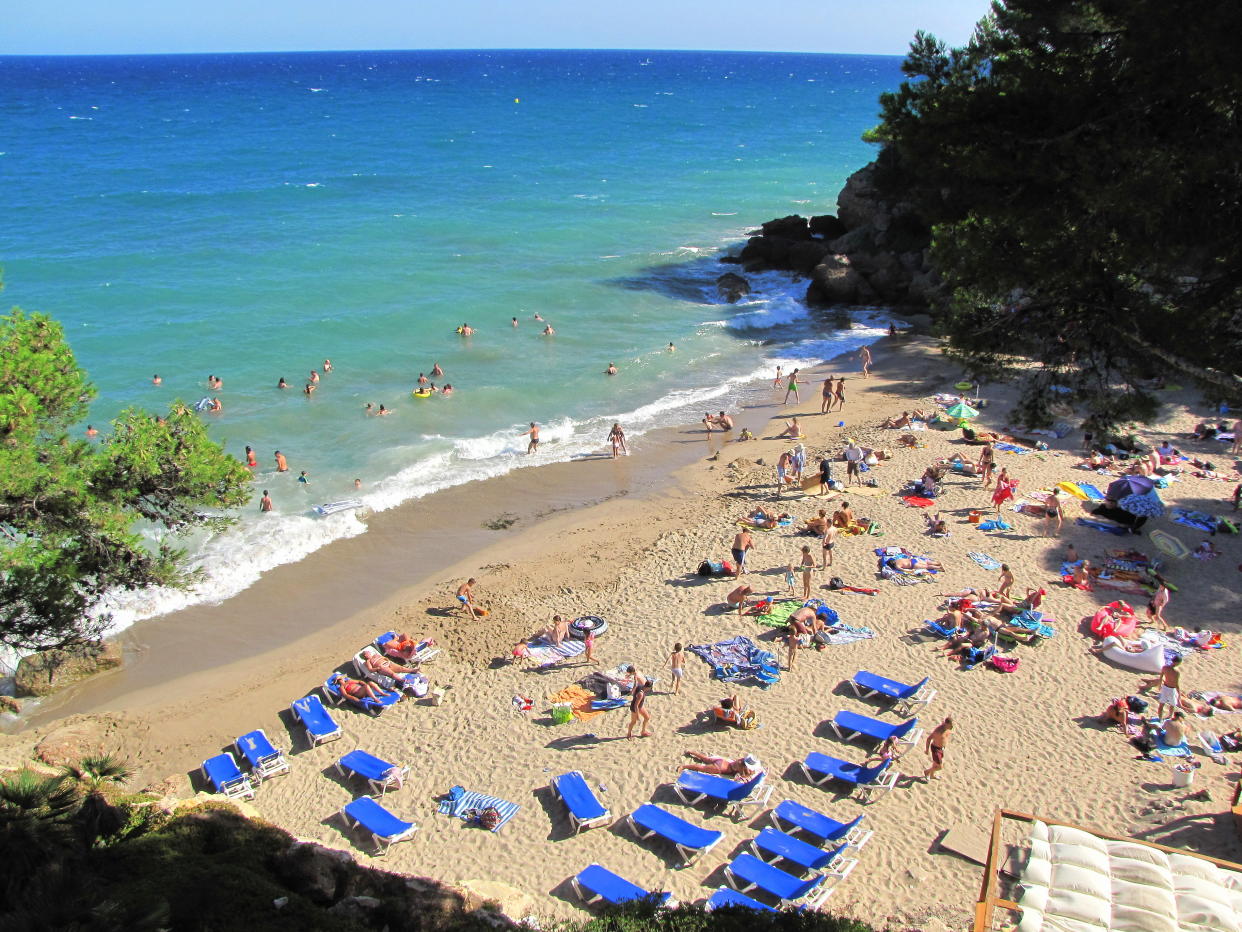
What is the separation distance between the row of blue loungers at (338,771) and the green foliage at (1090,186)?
28.2 feet

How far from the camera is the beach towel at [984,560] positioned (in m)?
16.3

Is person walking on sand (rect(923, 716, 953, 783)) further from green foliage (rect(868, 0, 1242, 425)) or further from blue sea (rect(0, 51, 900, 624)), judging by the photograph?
→ blue sea (rect(0, 51, 900, 624))

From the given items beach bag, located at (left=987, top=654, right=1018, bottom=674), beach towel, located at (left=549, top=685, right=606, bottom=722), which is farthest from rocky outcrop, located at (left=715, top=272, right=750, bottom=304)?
beach towel, located at (left=549, top=685, right=606, bottom=722)

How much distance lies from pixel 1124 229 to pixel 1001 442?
14887 millimetres

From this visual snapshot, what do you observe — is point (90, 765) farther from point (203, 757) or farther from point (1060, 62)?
point (1060, 62)

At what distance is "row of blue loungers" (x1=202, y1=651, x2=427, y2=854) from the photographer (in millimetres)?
10867

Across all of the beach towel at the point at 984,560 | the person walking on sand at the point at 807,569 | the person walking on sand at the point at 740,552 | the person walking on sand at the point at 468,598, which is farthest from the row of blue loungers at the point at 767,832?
the beach towel at the point at 984,560

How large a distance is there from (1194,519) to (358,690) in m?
15.6

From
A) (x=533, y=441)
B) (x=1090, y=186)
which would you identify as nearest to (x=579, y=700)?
(x=1090, y=186)

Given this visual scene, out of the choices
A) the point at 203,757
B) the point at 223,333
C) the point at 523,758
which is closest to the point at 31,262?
the point at 223,333

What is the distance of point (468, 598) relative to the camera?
16000 mm

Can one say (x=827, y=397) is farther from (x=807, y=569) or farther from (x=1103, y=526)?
(x=807, y=569)

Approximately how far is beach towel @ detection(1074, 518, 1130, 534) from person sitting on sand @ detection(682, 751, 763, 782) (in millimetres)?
9720

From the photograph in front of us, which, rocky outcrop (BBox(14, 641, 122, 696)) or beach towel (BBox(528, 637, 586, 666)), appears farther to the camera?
beach towel (BBox(528, 637, 586, 666))
